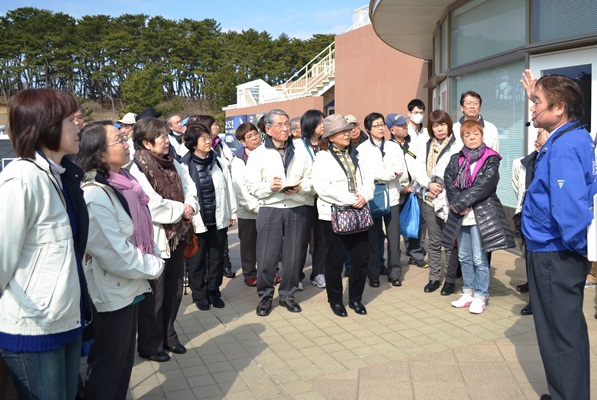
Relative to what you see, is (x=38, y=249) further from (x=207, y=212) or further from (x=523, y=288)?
(x=523, y=288)

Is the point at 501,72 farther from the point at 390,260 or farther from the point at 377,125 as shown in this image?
the point at 390,260

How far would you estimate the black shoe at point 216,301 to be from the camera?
5.95m

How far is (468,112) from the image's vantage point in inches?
244

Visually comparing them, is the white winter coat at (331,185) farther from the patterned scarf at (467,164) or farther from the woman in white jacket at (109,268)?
the woman in white jacket at (109,268)

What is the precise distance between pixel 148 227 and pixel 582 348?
2.64 meters

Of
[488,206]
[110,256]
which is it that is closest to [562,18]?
→ [488,206]

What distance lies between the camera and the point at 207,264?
6031 mm

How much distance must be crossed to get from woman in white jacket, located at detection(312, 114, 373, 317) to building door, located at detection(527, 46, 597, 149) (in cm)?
334

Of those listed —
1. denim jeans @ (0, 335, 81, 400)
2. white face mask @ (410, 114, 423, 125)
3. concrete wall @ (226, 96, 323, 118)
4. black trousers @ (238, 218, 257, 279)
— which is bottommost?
black trousers @ (238, 218, 257, 279)

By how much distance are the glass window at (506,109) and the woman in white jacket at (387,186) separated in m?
2.21

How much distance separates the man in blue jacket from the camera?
306cm

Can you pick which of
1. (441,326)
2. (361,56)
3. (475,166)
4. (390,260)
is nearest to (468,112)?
(475,166)

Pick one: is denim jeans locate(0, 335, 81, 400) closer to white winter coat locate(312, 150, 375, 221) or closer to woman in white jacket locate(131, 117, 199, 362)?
woman in white jacket locate(131, 117, 199, 362)

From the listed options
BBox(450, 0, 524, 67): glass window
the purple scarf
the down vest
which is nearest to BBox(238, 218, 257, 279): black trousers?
the down vest
